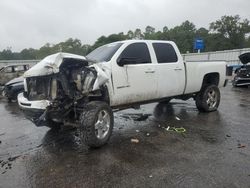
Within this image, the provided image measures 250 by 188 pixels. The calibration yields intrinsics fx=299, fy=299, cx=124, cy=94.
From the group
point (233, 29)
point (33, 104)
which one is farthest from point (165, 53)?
point (233, 29)

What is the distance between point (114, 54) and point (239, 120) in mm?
3894

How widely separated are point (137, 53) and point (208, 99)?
3.28 m

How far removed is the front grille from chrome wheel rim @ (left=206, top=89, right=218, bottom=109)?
5.09 m

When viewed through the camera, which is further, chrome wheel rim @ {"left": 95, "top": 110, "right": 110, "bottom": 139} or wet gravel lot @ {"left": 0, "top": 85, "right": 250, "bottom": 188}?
chrome wheel rim @ {"left": 95, "top": 110, "right": 110, "bottom": 139}

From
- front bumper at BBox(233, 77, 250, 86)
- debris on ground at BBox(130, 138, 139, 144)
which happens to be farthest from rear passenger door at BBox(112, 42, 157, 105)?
front bumper at BBox(233, 77, 250, 86)

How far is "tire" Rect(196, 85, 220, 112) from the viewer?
344 inches

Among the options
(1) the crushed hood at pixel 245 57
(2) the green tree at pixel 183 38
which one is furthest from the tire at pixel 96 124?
(2) the green tree at pixel 183 38

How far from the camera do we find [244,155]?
509 cm

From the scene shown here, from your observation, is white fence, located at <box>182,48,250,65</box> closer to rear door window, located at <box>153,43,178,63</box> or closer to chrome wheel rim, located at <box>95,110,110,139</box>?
rear door window, located at <box>153,43,178,63</box>

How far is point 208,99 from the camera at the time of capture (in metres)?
8.95

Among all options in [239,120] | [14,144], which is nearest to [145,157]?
[14,144]

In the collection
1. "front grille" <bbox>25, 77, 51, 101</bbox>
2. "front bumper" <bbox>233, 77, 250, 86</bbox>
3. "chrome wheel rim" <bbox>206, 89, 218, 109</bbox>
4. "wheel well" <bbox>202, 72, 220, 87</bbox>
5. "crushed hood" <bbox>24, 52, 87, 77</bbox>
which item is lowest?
"front bumper" <bbox>233, 77, 250, 86</bbox>

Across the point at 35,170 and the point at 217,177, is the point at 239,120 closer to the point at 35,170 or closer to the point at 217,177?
the point at 217,177

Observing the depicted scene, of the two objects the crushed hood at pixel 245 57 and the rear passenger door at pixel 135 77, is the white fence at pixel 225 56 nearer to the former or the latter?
the crushed hood at pixel 245 57
